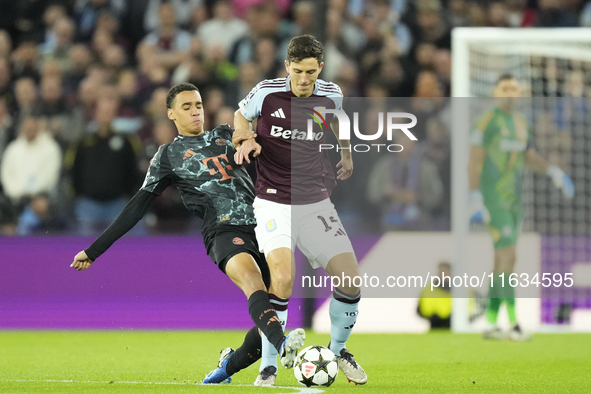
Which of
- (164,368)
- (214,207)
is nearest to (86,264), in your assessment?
(214,207)

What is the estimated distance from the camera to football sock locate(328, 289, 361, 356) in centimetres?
600

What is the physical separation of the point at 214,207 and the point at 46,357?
8.56ft

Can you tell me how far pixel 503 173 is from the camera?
30.9 ft

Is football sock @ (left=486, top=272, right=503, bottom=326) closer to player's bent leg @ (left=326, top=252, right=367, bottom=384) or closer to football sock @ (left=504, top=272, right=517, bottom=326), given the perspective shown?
football sock @ (left=504, top=272, right=517, bottom=326)

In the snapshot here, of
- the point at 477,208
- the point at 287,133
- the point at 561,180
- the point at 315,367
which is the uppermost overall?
the point at 287,133

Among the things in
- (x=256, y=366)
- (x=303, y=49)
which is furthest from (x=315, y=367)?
(x=256, y=366)

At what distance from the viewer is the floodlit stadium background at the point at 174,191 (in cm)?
1004

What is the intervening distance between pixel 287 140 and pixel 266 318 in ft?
4.19

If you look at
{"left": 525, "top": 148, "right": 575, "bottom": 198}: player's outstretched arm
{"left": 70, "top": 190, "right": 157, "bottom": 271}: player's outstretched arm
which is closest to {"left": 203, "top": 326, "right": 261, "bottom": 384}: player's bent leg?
{"left": 70, "top": 190, "right": 157, "bottom": 271}: player's outstretched arm

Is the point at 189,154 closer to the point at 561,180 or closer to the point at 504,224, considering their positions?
the point at 504,224

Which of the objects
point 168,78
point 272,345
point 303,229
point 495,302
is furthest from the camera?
point 168,78

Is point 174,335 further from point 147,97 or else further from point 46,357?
point 147,97

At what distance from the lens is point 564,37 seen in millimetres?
10188

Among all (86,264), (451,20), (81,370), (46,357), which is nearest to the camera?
(86,264)
